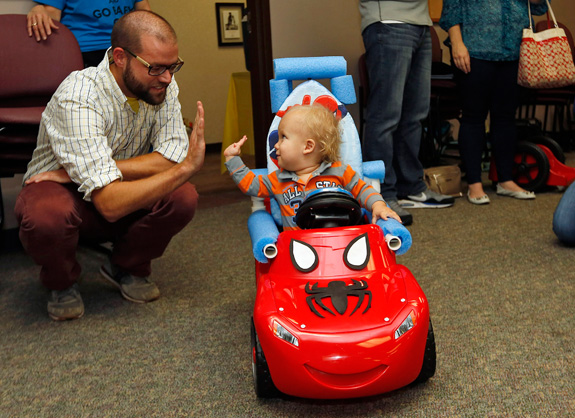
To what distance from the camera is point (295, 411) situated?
130cm

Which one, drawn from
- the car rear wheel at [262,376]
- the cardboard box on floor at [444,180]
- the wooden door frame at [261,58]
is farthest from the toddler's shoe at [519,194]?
the car rear wheel at [262,376]

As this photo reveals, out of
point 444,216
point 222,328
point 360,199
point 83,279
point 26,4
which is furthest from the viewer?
point 444,216

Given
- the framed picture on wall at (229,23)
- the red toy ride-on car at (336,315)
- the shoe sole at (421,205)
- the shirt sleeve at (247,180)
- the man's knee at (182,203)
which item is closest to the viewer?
the red toy ride-on car at (336,315)

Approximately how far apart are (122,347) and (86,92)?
723 millimetres

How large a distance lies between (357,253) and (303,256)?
0.41 ft

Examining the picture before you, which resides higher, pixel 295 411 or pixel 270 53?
pixel 270 53

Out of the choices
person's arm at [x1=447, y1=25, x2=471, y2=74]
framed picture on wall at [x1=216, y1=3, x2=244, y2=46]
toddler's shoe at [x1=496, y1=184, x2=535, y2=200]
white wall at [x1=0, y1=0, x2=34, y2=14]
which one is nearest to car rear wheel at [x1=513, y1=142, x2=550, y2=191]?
toddler's shoe at [x1=496, y1=184, x2=535, y2=200]

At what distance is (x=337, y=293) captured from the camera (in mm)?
1271

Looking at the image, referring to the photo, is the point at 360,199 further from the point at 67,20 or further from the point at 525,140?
the point at 525,140

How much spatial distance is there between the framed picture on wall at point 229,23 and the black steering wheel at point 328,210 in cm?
457

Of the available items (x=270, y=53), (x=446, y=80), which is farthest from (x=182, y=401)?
(x=446, y=80)

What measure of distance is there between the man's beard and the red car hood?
69cm

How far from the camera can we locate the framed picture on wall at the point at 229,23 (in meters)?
5.68

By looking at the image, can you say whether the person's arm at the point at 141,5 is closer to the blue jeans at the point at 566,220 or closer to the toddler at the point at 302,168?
the toddler at the point at 302,168
